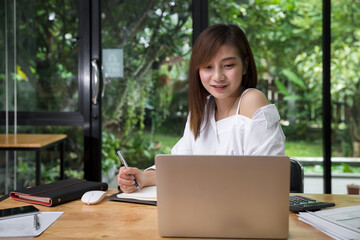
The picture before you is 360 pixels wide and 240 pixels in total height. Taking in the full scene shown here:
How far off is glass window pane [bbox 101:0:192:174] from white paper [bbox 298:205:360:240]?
2.28m

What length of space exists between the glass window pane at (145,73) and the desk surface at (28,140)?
1.49 feet

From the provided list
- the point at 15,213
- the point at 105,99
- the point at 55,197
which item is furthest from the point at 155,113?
the point at 15,213

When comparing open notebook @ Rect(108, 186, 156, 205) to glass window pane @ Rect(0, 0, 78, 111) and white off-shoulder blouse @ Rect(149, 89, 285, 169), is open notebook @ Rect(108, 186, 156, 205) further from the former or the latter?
glass window pane @ Rect(0, 0, 78, 111)

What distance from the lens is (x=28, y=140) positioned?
9.84ft

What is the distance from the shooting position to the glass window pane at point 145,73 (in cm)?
334

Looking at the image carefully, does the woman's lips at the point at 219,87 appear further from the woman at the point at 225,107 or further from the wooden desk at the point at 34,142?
the wooden desk at the point at 34,142

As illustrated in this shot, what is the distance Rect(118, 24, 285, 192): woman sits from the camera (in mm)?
1534

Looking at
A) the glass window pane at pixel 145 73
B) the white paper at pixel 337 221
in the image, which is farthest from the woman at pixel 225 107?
the glass window pane at pixel 145 73

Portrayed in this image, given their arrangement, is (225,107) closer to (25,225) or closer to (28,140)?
(25,225)

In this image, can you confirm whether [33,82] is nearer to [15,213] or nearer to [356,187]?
[15,213]

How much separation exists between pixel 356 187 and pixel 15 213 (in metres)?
3.01

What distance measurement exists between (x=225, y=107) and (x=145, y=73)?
167 centimetres

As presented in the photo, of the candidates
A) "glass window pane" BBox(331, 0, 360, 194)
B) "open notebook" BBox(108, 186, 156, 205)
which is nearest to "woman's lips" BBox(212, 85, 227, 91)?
"open notebook" BBox(108, 186, 156, 205)

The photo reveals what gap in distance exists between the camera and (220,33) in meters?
1.66
